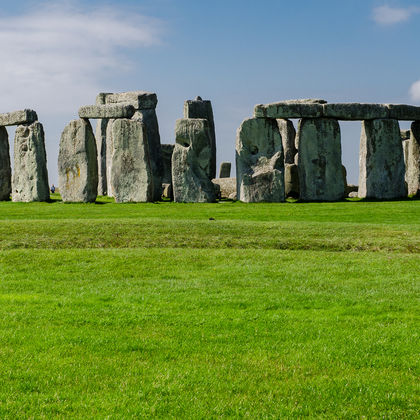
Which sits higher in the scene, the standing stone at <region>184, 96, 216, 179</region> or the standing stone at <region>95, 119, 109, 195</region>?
the standing stone at <region>184, 96, 216, 179</region>

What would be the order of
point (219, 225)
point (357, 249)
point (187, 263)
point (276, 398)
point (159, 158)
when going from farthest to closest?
point (159, 158) < point (219, 225) < point (357, 249) < point (187, 263) < point (276, 398)

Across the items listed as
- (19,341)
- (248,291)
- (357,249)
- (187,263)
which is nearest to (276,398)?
(19,341)

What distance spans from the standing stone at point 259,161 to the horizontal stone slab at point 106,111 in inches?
175

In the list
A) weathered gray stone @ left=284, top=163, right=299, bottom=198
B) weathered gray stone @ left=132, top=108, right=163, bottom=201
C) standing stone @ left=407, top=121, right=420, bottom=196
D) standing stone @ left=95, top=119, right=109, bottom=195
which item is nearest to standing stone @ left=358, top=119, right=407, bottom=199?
standing stone @ left=407, top=121, right=420, bottom=196

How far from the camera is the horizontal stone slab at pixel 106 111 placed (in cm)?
2630

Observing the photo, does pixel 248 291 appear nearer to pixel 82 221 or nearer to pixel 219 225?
pixel 219 225

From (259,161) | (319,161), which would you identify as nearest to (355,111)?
(319,161)

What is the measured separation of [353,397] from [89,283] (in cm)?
575

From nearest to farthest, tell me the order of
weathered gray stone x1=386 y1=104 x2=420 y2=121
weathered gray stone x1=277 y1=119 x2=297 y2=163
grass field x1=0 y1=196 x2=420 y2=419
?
grass field x1=0 y1=196 x2=420 y2=419 → weathered gray stone x1=386 y1=104 x2=420 y2=121 → weathered gray stone x1=277 y1=119 x2=297 y2=163

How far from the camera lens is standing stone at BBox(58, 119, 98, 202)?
2589 centimetres

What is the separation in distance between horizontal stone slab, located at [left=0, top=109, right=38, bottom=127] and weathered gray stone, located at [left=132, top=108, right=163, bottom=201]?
4.51 metres

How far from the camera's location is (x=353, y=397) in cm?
566

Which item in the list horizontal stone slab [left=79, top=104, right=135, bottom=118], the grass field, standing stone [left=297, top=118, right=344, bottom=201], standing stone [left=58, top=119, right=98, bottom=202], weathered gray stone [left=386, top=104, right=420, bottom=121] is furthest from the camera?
weathered gray stone [left=386, top=104, right=420, bottom=121]

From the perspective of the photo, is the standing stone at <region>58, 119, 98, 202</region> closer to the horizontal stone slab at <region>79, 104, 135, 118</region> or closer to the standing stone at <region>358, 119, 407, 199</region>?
the horizontal stone slab at <region>79, 104, 135, 118</region>
